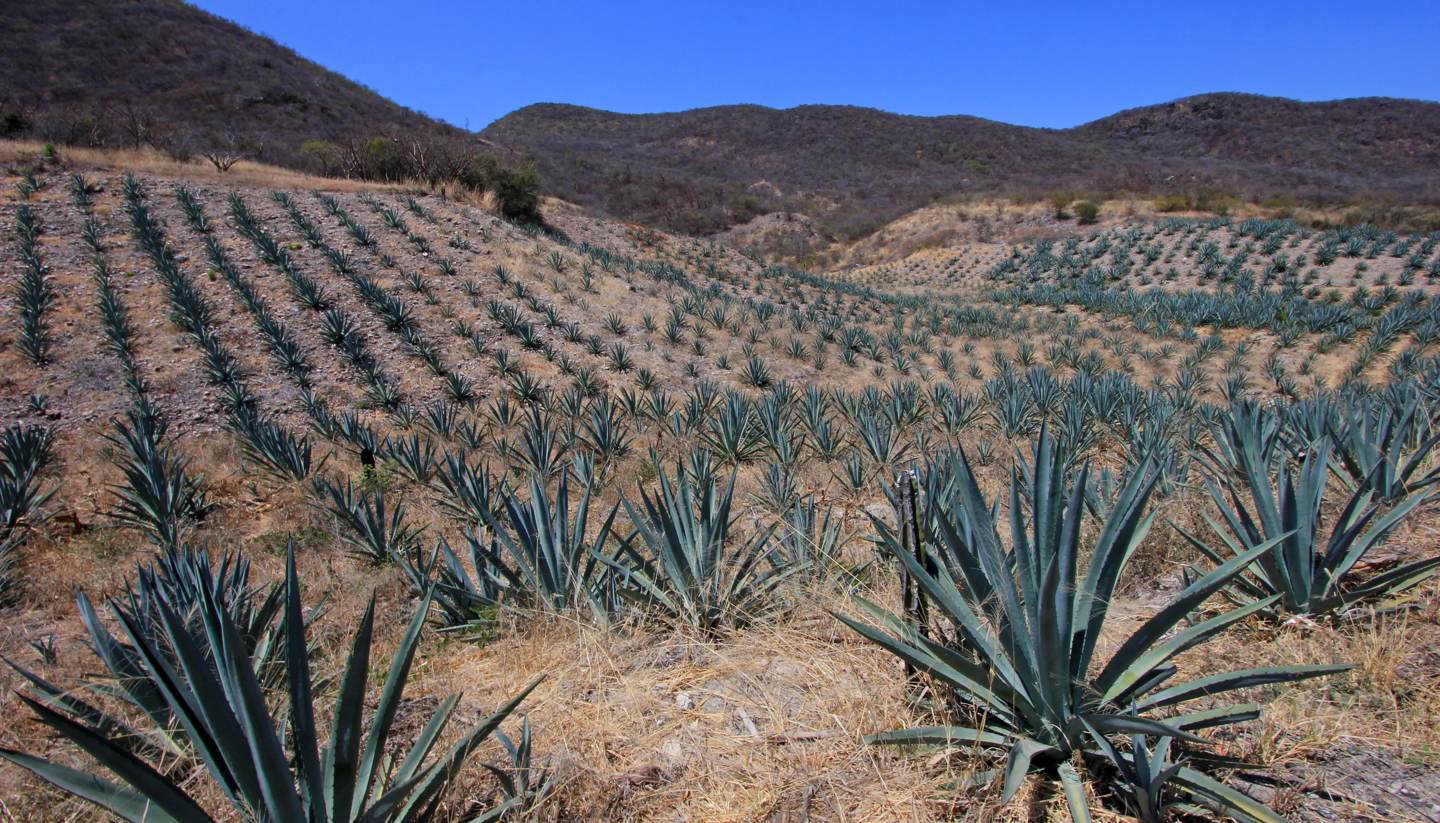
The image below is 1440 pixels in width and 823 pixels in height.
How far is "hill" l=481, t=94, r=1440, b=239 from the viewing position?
38.4 meters

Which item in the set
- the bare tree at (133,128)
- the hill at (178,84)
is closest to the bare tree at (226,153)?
the hill at (178,84)

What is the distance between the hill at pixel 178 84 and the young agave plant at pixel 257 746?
2327cm

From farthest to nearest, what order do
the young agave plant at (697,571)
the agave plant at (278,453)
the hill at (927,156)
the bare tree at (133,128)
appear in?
the hill at (927,156)
the bare tree at (133,128)
the agave plant at (278,453)
the young agave plant at (697,571)

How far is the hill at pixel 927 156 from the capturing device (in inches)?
1511

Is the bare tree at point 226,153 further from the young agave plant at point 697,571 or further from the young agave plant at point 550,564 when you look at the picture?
the young agave plant at point 697,571

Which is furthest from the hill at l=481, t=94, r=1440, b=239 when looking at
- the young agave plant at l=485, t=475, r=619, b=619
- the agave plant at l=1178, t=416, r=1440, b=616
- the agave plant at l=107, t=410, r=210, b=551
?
the agave plant at l=1178, t=416, r=1440, b=616

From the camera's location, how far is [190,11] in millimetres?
36031

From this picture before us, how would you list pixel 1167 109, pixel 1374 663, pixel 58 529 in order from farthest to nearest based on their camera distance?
pixel 1167 109 → pixel 58 529 → pixel 1374 663

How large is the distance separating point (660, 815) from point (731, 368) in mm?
10662

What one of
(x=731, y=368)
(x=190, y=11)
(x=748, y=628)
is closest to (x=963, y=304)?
(x=731, y=368)

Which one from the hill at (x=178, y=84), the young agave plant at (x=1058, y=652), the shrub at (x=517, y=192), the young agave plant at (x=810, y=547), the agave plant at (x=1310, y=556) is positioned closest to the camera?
the young agave plant at (x=1058, y=652)

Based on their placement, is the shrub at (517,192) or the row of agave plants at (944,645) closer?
the row of agave plants at (944,645)

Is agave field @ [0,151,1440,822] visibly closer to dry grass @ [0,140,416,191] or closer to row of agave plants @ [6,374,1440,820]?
row of agave plants @ [6,374,1440,820]

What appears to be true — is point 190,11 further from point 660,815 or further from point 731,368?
point 660,815
